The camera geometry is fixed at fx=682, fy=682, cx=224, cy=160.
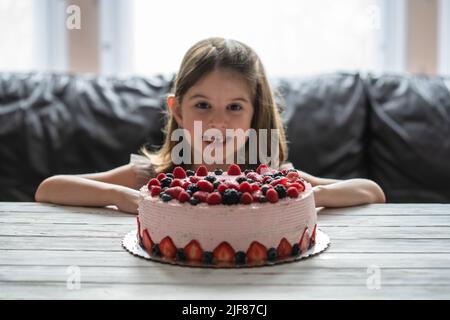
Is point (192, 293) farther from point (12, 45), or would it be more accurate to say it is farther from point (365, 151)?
point (12, 45)

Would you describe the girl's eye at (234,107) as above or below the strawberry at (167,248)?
above

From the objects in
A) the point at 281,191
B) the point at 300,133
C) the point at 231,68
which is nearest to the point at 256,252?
the point at 281,191

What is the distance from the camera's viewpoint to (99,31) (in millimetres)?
3502

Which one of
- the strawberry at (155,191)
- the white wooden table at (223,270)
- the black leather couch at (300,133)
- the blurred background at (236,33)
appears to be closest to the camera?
the white wooden table at (223,270)

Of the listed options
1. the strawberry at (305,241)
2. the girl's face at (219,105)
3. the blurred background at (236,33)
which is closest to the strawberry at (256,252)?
the strawberry at (305,241)

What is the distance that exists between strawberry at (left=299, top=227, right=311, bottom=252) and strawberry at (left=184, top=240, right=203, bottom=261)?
205 mm

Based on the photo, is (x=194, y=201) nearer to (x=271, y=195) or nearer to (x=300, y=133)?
(x=271, y=195)

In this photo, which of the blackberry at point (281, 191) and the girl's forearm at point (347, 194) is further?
the girl's forearm at point (347, 194)

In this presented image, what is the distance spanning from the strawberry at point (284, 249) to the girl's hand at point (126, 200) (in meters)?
0.55

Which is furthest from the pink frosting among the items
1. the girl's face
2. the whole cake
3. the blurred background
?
the blurred background

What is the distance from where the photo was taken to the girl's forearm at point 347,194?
5.81ft

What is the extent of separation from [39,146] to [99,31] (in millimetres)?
955

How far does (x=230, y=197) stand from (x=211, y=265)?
0.42ft

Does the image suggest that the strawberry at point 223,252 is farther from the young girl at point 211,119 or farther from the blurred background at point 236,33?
the blurred background at point 236,33
